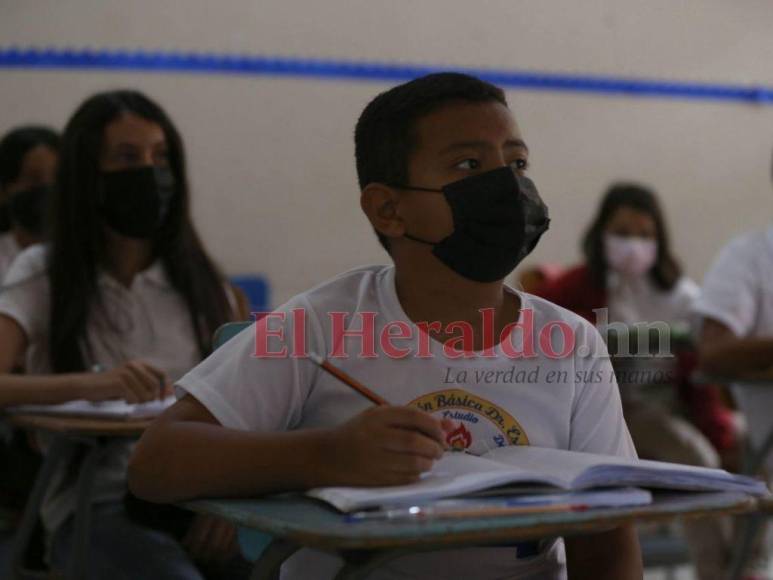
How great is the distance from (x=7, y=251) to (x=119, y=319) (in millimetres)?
1121

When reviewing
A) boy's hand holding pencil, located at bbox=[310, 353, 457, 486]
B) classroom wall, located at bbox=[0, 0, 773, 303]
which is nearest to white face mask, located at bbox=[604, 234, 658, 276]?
classroom wall, located at bbox=[0, 0, 773, 303]

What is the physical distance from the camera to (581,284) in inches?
162

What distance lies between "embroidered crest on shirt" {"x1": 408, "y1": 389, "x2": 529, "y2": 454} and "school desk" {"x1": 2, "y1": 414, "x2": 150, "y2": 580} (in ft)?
2.31

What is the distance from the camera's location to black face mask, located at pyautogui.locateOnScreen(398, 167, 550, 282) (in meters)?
1.38

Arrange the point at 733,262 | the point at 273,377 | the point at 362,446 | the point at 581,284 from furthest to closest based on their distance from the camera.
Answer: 1. the point at 581,284
2. the point at 733,262
3. the point at 273,377
4. the point at 362,446

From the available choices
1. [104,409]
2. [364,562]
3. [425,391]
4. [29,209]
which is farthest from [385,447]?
[29,209]

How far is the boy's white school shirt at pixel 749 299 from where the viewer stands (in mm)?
2936

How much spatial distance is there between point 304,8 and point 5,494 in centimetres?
261

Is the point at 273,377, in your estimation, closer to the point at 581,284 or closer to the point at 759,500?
the point at 759,500

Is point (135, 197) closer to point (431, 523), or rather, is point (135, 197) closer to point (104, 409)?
point (104, 409)

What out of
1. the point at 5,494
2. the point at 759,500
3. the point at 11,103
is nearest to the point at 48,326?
the point at 5,494

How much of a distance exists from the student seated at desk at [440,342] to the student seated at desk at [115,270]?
0.89 meters

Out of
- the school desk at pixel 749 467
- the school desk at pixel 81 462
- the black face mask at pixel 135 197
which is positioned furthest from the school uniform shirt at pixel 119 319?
the school desk at pixel 749 467

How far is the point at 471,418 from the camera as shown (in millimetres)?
1324
